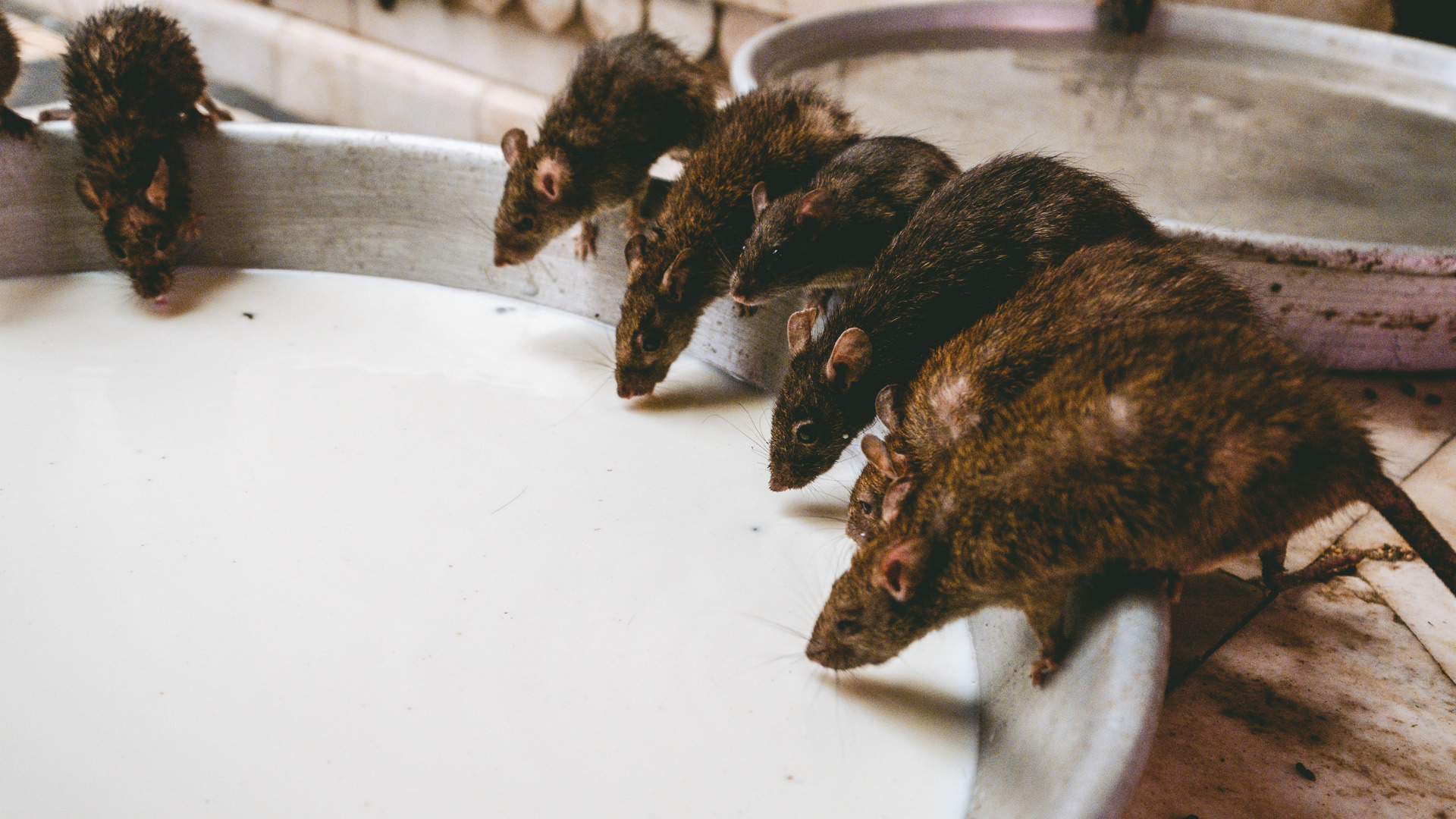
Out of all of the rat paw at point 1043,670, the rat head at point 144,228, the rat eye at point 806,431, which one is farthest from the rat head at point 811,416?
the rat head at point 144,228

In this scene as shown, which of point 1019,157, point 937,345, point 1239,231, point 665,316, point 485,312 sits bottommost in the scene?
point 485,312

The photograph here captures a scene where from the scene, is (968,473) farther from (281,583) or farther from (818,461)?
(281,583)

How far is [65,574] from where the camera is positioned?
81.7 inches

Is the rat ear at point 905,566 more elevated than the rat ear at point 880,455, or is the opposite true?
the rat ear at point 880,455

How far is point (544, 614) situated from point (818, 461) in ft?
2.20

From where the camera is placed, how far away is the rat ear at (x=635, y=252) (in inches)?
107

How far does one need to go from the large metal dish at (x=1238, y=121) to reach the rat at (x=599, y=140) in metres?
0.24

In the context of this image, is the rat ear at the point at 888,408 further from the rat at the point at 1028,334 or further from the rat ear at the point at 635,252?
Answer: the rat ear at the point at 635,252

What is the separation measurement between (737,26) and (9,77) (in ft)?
10.4

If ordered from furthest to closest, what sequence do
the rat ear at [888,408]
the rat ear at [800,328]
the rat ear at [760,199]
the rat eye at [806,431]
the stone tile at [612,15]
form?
the stone tile at [612,15], the rat ear at [760,199], the rat ear at [800,328], the rat eye at [806,431], the rat ear at [888,408]

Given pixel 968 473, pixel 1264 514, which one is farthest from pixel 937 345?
pixel 1264 514

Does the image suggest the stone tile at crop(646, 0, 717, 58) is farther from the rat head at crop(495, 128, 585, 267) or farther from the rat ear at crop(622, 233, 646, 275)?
the rat ear at crop(622, 233, 646, 275)

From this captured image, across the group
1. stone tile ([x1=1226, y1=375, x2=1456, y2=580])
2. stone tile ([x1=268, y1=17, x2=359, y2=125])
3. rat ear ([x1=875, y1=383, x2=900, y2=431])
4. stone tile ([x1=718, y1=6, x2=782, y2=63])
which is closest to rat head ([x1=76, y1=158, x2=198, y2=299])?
rat ear ([x1=875, y1=383, x2=900, y2=431])

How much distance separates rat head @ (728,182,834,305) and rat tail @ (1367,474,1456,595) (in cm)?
126
